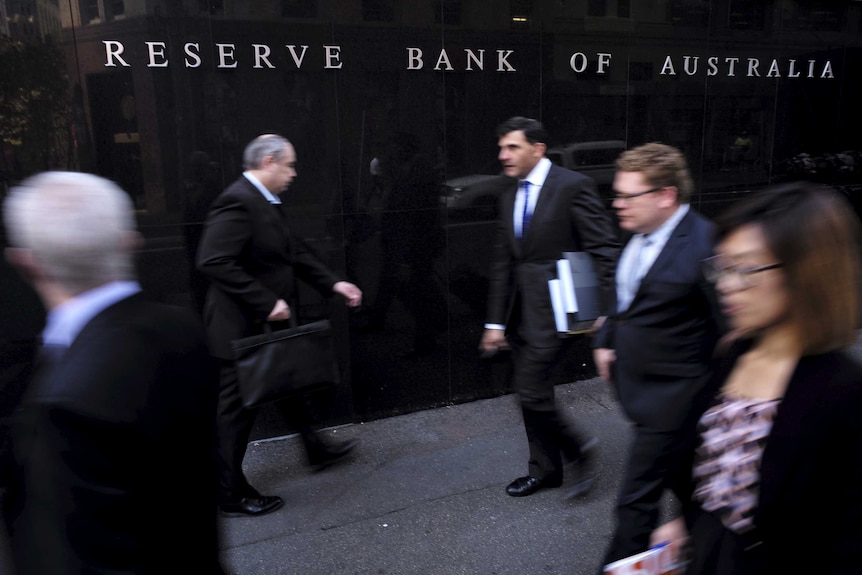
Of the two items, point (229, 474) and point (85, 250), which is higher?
point (85, 250)

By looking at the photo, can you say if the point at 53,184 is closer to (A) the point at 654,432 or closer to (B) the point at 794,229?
(B) the point at 794,229

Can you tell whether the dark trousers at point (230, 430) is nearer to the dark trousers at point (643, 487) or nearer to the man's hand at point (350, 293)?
the man's hand at point (350, 293)

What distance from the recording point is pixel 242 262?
3705 millimetres

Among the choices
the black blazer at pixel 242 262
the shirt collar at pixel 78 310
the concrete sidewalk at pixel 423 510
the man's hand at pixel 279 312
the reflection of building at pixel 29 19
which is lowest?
the concrete sidewalk at pixel 423 510

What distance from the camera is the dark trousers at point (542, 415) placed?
3.71 meters

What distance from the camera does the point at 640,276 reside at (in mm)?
2812

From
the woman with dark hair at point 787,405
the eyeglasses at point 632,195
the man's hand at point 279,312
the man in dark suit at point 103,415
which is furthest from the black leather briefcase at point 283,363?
the woman with dark hair at point 787,405

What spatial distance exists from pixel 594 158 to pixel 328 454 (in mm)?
2907

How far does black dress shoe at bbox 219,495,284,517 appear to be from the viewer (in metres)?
Result: 3.83

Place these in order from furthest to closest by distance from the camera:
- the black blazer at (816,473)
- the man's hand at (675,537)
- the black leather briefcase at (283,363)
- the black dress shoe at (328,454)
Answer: the black dress shoe at (328,454) < the black leather briefcase at (283,363) < the man's hand at (675,537) < the black blazer at (816,473)

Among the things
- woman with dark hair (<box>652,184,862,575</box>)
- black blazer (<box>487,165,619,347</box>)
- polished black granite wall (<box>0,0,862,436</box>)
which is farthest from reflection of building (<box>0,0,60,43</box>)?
woman with dark hair (<box>652,184,862,575</box>)

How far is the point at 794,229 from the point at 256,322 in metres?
2.76

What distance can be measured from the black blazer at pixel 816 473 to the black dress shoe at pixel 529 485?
98.0 inches

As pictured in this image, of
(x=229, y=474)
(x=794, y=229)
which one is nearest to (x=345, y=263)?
(x=229, y=474)
